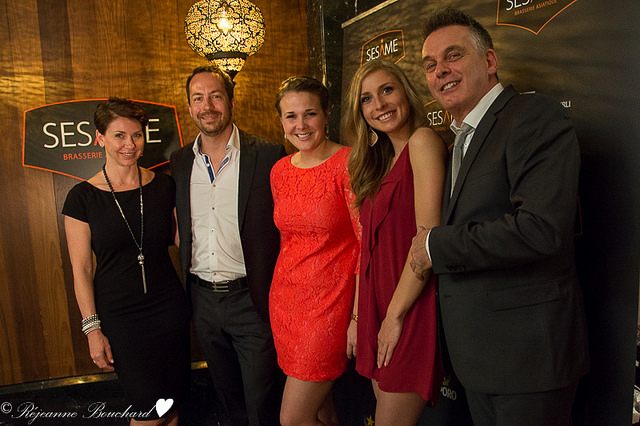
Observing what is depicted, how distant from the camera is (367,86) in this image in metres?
1.69

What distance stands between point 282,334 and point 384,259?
667 millimetres

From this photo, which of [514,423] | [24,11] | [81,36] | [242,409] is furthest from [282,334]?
[24,11]

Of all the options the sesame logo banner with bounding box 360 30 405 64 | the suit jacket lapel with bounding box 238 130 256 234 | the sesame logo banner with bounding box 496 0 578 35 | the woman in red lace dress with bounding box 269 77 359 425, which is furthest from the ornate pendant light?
the sesame logo banner with bounding box 496 0 578 35

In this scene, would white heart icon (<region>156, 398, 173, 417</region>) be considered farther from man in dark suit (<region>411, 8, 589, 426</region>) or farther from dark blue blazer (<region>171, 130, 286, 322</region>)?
man in dark suit (<region>411, 8, 589, 426</region>)

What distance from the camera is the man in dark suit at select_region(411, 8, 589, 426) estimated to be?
1.15 m

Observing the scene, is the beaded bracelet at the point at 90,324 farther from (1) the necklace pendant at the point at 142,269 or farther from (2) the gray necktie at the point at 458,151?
(2) the gray necktie at the point at 458,151

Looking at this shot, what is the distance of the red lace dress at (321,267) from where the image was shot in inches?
74.0

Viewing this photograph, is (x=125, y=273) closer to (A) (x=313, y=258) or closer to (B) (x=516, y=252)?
(A) (x=313, y=258)

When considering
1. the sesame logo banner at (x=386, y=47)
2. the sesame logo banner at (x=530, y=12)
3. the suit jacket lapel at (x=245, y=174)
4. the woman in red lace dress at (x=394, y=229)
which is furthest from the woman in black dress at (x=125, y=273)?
the sesame logo banner at (x=530, y=12)

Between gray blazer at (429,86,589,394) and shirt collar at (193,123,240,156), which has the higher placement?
shirt collar at (193,123,240,156)

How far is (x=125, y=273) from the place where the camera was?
83.9 inches

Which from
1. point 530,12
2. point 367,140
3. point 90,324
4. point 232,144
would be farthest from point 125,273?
point 530,12

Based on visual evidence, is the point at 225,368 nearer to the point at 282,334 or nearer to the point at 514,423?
the point at 282,334

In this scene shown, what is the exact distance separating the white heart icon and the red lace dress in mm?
688
